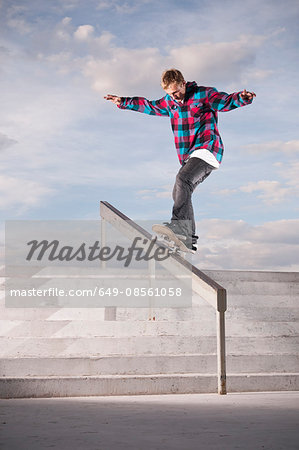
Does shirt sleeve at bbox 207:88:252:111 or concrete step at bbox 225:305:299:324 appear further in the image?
concrete step at bbox 225:305:299:324

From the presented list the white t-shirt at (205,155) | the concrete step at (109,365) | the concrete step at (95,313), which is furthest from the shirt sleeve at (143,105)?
the concrete step at (109,365)

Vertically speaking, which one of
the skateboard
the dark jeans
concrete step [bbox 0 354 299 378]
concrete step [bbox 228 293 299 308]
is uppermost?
the dark jeans

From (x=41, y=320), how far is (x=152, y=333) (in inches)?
41.1

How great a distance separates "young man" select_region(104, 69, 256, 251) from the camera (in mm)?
4699

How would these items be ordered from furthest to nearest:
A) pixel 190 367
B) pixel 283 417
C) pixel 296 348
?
pixel 296 348, pixel 190 367, pixel 283 417

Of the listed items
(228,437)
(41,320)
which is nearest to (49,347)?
(41,320)

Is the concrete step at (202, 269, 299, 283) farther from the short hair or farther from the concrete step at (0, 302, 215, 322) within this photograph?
the short hair

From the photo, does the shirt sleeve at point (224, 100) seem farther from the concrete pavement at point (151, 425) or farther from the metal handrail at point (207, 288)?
the concrete pavement at point (151, 425)

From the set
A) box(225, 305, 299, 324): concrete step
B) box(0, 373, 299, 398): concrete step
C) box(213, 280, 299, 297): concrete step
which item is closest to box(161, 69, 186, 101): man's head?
box(213, 280, 299, 297): concrete step

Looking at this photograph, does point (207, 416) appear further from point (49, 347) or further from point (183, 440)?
point (49, 347)

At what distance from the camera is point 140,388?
3.70 metres

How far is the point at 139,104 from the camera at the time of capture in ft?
17.5

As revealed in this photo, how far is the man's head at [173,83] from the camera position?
485cm

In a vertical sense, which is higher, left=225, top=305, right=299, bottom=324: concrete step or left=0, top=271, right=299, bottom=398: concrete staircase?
left=225, top=305, right=299, bottom=324: concrete step
